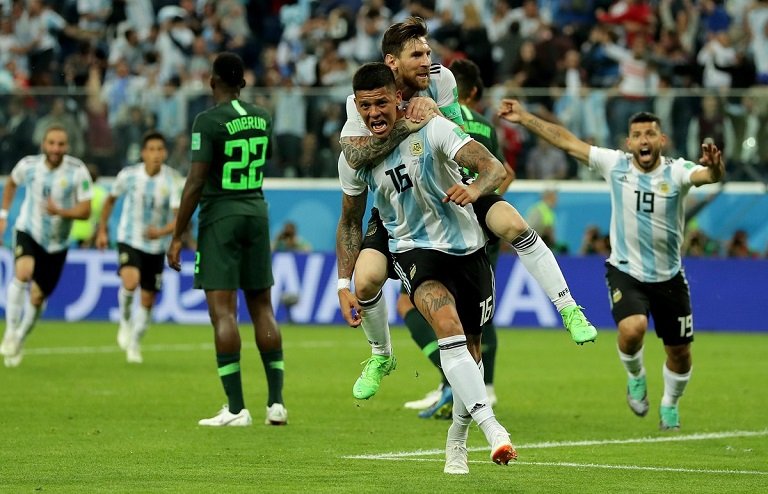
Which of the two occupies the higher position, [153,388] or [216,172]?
[216,172]

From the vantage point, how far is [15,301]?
651 inches

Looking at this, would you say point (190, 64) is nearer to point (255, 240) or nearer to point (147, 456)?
point (255, 240)

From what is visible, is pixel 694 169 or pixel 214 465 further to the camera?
pixel 694 169

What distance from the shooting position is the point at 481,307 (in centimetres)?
859

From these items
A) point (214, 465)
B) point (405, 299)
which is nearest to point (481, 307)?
point (214, 465)

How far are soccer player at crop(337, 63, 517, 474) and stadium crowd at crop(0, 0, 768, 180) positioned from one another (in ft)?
46.1

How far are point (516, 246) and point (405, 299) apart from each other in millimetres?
4520

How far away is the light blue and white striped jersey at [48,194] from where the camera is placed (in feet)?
54.7

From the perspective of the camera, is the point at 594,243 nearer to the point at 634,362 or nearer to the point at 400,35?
the point at 634,362

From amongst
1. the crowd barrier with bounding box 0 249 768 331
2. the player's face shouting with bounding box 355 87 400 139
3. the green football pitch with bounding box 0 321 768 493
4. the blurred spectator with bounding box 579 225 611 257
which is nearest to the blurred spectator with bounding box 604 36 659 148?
the blurred spectator with bounding box 579 225 611 257

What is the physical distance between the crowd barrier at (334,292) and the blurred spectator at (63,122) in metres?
2.00

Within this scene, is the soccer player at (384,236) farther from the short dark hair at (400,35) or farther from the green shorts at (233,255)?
the green shorts at (233,255)

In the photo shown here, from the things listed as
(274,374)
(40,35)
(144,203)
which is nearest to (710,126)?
(144,203)

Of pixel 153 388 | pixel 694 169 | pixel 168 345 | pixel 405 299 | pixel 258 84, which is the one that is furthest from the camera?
pixel 258 84
